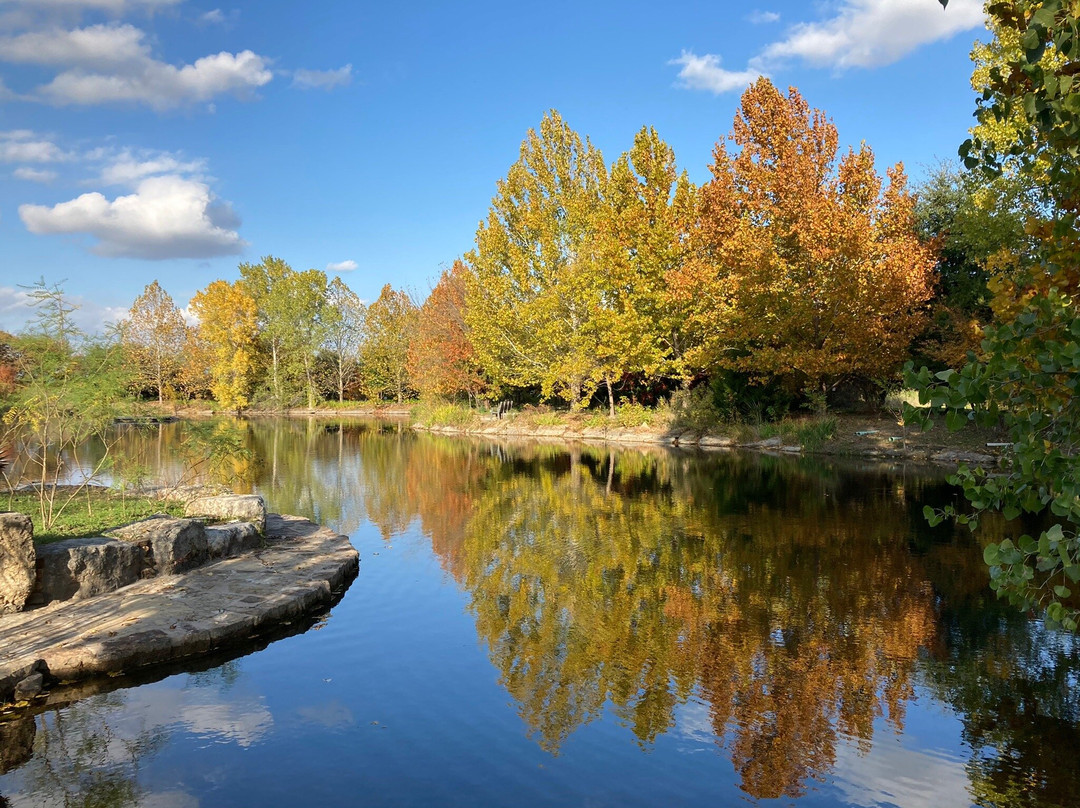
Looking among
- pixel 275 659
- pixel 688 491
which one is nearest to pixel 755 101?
pixel 688 491

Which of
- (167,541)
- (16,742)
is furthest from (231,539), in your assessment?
(16,742)

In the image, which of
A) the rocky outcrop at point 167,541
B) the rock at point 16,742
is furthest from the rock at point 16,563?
the rock at point 16,742

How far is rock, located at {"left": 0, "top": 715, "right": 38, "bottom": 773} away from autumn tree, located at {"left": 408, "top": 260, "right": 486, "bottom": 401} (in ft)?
125

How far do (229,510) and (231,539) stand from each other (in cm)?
129

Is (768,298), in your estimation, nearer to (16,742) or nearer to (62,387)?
(62,387)

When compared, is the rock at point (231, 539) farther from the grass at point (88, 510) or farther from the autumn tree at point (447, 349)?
the autumn tree at point (447, 349)

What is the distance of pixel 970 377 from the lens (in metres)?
2.97

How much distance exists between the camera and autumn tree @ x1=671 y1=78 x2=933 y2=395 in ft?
83.1

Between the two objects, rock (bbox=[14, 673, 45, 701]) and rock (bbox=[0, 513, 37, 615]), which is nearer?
rock (bbox=[14, 673, 45, 701])

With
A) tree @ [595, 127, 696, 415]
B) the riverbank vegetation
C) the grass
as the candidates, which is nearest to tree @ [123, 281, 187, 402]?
the riverbank vegetation

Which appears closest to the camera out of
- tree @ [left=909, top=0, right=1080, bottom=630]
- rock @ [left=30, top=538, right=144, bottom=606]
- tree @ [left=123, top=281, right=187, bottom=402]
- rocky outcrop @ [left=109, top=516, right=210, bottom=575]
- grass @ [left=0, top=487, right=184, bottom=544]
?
tree @ [left=909, top=0, right=1080, bottom=630]

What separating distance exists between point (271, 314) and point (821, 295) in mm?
50298

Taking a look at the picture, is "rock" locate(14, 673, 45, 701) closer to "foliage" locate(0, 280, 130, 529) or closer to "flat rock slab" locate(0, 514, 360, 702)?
"flat rock slab" locate(0, 514, 360, 702)

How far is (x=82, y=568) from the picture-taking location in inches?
324
